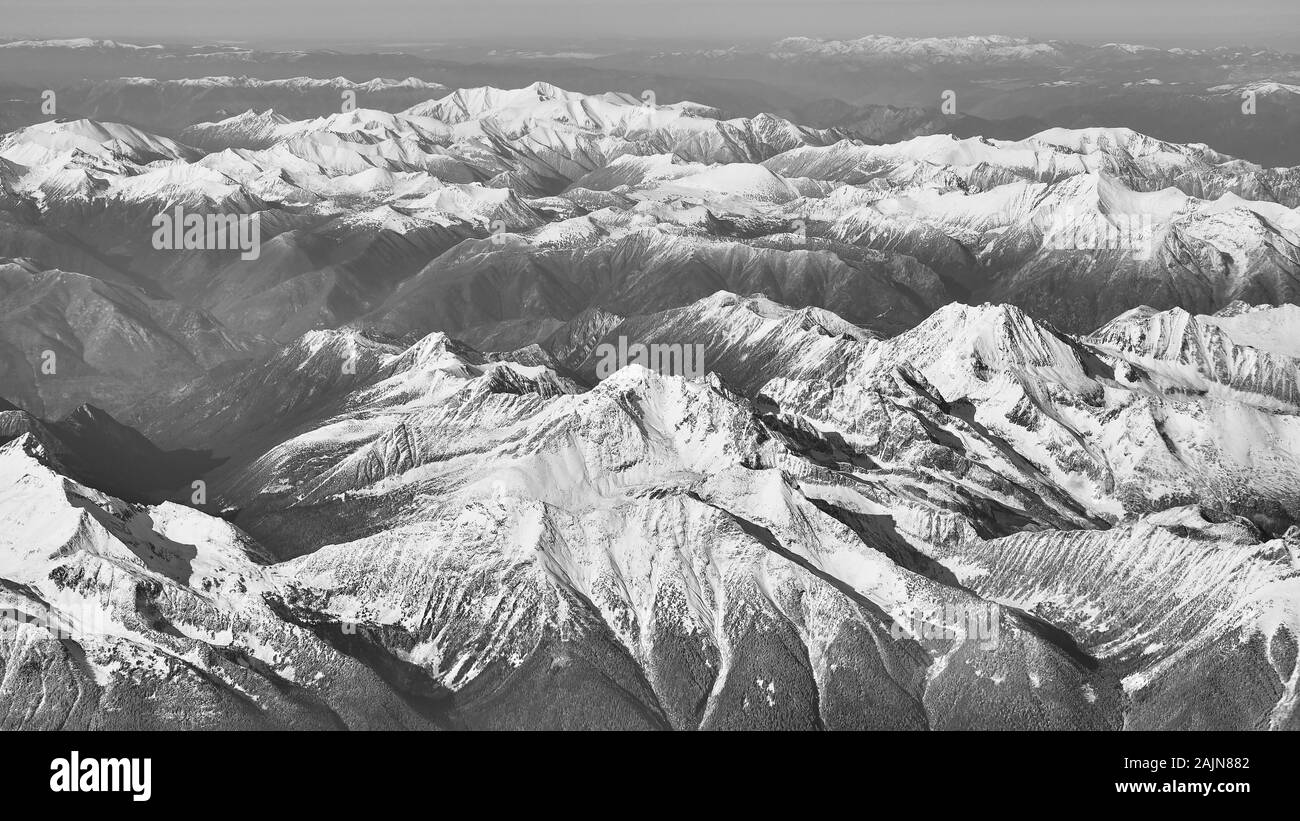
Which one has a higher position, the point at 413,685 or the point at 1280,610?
the point at 1280,610

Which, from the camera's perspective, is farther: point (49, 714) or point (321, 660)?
point (321, 660)

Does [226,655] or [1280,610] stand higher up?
[1280,610]

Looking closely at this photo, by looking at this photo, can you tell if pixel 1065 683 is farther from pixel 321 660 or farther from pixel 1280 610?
pixel 321 660
